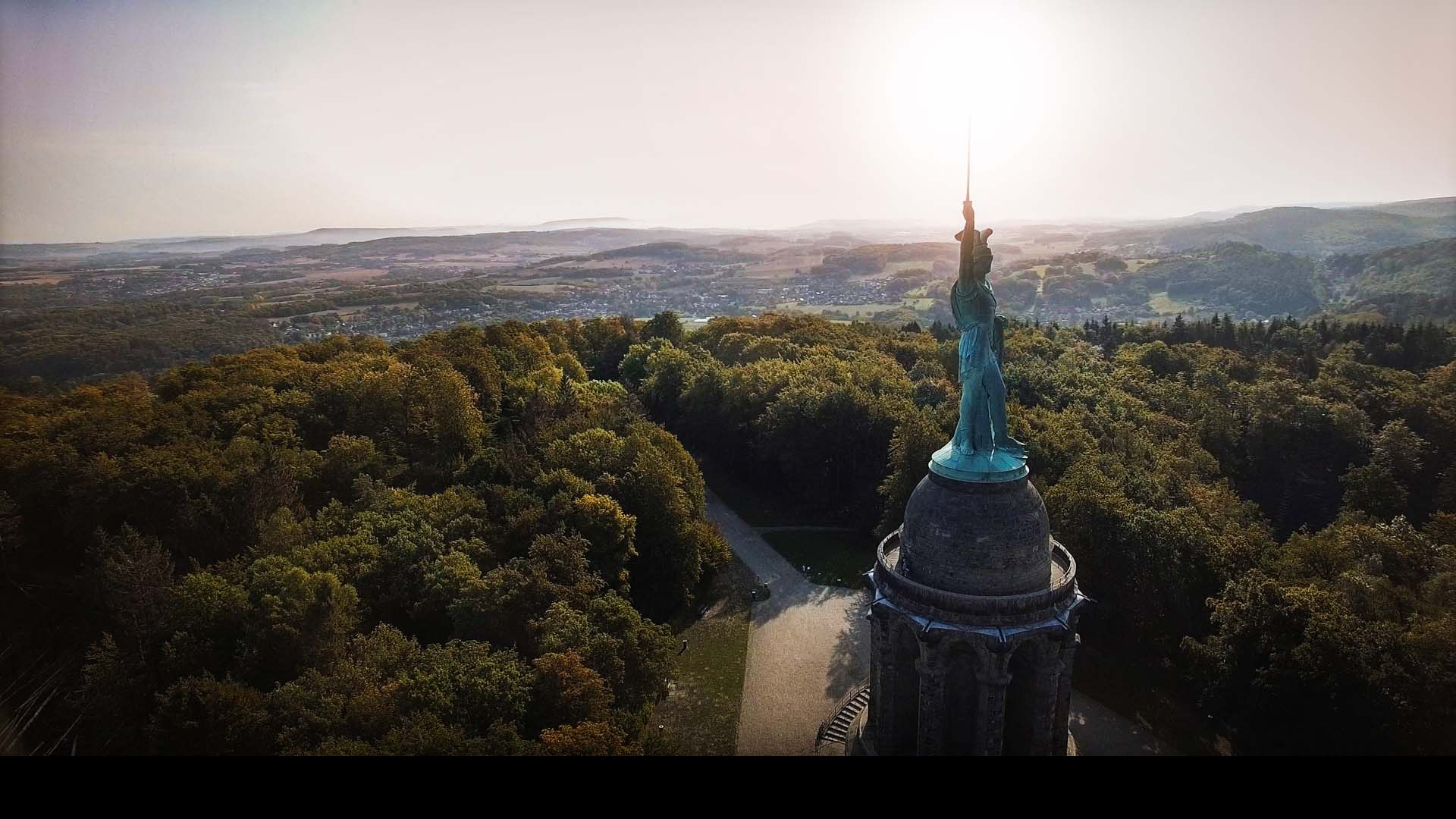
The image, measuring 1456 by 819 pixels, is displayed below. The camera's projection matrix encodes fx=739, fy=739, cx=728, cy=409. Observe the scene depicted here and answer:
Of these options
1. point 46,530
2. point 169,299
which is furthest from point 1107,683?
point 169,299

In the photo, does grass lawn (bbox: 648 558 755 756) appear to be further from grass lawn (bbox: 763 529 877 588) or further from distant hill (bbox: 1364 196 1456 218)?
distant hill (bbox: 1364 196 1456 218)

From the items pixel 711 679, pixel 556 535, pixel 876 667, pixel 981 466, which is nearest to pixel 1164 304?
pixel 711 679

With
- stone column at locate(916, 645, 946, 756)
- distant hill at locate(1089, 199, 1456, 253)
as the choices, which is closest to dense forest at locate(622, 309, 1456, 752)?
stone column at locate(916, 645, 946, 756)

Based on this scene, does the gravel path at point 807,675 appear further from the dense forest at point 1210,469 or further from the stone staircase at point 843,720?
the dense forest at point 1210,469

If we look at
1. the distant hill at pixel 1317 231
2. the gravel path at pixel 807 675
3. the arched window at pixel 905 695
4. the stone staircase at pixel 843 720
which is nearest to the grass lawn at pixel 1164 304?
the distant hill at pixel 1317 231

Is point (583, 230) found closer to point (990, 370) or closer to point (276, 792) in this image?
point (990, 370)

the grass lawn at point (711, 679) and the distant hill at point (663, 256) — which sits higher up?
the distant hill at point (663, 256)
